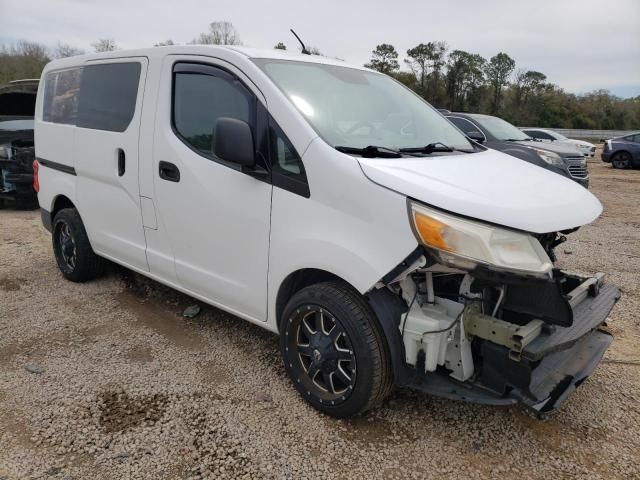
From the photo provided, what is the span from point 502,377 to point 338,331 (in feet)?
2.62

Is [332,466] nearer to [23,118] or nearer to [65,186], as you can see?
[65,186]

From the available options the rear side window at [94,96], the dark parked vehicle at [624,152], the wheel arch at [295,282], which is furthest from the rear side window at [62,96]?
the dark parked vehicle at [624,152]

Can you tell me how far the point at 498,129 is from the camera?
977 centimetres

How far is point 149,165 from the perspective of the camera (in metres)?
3.44

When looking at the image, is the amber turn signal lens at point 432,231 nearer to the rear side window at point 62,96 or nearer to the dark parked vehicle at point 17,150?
the rear side window at point 62,96

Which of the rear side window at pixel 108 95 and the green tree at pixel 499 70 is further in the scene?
the green tree at pixel 499 70

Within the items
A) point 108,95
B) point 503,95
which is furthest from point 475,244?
point 503,95

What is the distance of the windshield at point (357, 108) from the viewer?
8.98 ft

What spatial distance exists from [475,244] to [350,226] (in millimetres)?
590

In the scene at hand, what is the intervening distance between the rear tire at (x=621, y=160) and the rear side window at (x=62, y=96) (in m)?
18.5

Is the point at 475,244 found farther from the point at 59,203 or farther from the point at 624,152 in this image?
the point at 624,152

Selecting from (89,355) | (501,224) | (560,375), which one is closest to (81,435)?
(89,355)

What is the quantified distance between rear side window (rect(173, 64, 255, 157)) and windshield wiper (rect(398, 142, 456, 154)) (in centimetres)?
89

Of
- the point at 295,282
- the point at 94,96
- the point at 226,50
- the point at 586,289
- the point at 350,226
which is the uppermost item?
the point at 226,50
